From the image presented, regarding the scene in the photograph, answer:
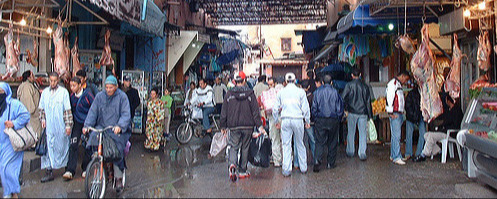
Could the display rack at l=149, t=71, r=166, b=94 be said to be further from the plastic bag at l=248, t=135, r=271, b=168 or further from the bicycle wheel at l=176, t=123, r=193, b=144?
the plastic bag at l=248, t=135, r=271, b=168

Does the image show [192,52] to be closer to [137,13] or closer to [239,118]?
[137,13]

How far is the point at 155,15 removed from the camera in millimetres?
12586

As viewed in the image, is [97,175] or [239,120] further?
[239,120]

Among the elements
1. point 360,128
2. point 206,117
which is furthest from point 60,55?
point 360,128

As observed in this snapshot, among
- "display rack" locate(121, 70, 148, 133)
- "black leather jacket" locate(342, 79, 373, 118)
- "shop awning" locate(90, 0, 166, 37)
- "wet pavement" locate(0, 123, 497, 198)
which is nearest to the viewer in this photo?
A: "wet pavement" locate(0, 123, 497, 198)

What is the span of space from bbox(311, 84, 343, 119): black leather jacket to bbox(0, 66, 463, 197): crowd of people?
0.02 metres

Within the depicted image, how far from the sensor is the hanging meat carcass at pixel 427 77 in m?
8.77

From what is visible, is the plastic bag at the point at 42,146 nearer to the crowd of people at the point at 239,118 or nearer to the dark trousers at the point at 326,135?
the crowd of people at the point at 239,118

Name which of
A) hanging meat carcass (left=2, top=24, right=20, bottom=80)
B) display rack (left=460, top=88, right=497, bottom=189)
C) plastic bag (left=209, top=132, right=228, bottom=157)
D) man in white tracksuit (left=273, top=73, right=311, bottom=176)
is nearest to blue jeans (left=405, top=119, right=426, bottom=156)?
display rack (left=460, top=88, right=497, bottom=189)

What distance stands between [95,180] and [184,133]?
6.72m

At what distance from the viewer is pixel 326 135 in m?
8.70

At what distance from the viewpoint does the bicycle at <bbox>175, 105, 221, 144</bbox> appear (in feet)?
41.7

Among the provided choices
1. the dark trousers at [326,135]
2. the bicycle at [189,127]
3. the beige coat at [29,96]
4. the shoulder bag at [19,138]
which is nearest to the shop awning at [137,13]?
the beige coat at [29,96]

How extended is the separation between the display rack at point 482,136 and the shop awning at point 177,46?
36.3ft
